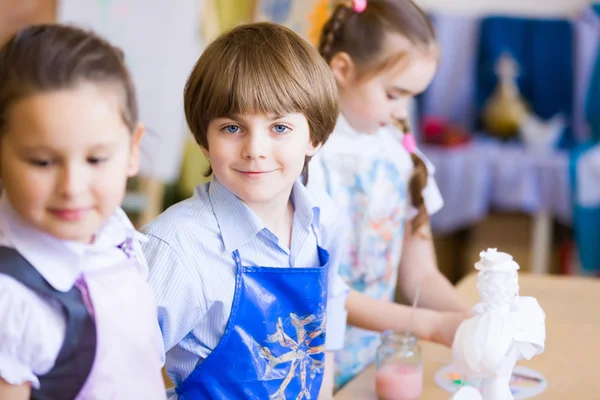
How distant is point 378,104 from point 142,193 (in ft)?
6.47

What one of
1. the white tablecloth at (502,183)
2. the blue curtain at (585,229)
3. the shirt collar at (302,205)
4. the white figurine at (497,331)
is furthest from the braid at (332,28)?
the blue curtain at (585,229)

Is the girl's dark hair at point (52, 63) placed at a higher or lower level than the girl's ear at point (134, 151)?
higher

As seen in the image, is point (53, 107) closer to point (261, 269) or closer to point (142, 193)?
point (261, 269)

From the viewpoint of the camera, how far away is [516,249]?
3.75 m

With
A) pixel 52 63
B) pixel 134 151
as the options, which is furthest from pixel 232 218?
pixel 52 63

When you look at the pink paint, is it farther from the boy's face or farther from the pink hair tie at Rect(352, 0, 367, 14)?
the pink hair tie at Rect(352, 0, 367, 14)

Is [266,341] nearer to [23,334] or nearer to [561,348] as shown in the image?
[23,334]

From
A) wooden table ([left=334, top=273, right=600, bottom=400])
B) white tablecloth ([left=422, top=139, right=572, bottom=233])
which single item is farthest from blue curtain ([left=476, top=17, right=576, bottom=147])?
wooden table ([left=334, top=273, right=600, bottom=400])

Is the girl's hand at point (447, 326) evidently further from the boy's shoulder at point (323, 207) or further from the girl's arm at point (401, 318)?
the boy's shoulder at point (323, 207)

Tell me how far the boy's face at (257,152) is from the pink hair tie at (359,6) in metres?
0.44

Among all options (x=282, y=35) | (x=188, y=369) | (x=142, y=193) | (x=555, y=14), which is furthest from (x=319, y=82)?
(x=555, y=14)

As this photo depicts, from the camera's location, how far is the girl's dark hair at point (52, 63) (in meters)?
0.67

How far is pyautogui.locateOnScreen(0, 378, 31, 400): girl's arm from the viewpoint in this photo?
0.69m

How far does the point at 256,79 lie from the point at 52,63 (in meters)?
0.31
